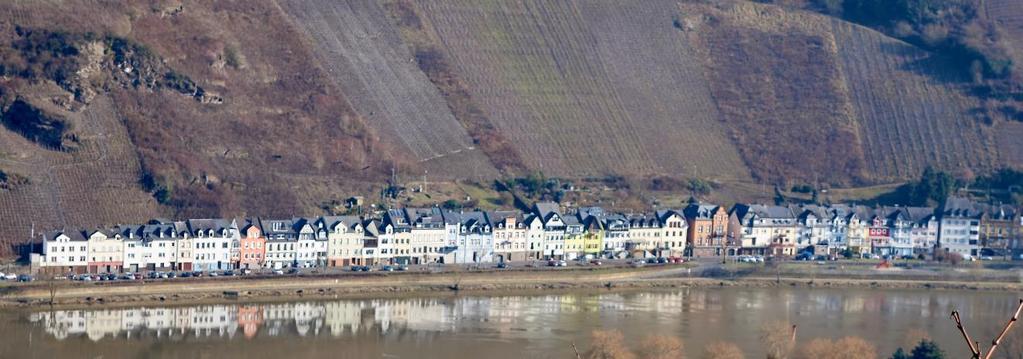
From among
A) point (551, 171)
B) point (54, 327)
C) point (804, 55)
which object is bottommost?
point (54, 327)

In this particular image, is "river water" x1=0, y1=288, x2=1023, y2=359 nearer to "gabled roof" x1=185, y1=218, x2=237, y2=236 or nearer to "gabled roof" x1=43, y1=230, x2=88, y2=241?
"gabled roof" x1=43, y1=230, x2=88, y2=241

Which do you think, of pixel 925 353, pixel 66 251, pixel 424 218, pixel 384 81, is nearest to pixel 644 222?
pixel 424 218

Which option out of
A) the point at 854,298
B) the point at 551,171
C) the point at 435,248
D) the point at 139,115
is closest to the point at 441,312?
the point at 435,248

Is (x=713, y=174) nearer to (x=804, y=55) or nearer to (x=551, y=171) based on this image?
(x=551, y=171)

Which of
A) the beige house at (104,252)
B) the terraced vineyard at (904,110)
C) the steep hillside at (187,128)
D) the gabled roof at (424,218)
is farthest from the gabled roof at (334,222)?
the terraced vineyard at (904,110)

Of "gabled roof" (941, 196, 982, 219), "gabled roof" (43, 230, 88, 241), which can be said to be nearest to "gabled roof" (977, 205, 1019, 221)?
"gabled roof" (941, 196, 982, 219)

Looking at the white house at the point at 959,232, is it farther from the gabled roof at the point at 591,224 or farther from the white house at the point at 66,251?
the white house at the point at 66,251
